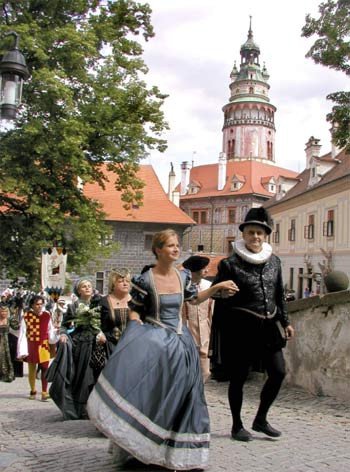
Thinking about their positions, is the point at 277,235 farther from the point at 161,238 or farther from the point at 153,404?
the point at 153,404

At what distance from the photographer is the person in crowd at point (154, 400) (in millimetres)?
4094

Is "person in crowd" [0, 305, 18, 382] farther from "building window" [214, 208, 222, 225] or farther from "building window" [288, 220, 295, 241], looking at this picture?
"building window" [214, 208, 222, 225]

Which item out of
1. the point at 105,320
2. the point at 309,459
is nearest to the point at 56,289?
the point at 105,320

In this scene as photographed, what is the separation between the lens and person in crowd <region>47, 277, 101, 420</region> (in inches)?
265

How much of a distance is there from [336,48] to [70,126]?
7.94 m

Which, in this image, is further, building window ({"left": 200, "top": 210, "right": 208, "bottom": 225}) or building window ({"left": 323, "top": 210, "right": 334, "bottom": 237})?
building window ({"left": 200, "top": 210, "right": 208, "bottom": 225})

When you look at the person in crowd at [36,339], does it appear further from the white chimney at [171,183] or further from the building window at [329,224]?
the white chimney at [171,183]

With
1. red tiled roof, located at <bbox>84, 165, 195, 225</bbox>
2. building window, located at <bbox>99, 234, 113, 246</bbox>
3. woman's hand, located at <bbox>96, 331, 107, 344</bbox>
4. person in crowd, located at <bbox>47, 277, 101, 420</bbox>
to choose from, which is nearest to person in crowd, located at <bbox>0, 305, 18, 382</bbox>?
person in crowd, located at <bbox>47, 277, 101, 420</bbox>

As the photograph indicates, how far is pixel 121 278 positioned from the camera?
648 centimetres

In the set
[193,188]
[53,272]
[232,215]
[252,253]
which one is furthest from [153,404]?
[193,188]

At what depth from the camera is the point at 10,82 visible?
24.1ft

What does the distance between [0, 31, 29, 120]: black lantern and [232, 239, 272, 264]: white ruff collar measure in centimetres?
362

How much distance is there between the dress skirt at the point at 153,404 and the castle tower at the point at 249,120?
82.4 m

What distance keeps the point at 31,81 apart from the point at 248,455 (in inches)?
570
